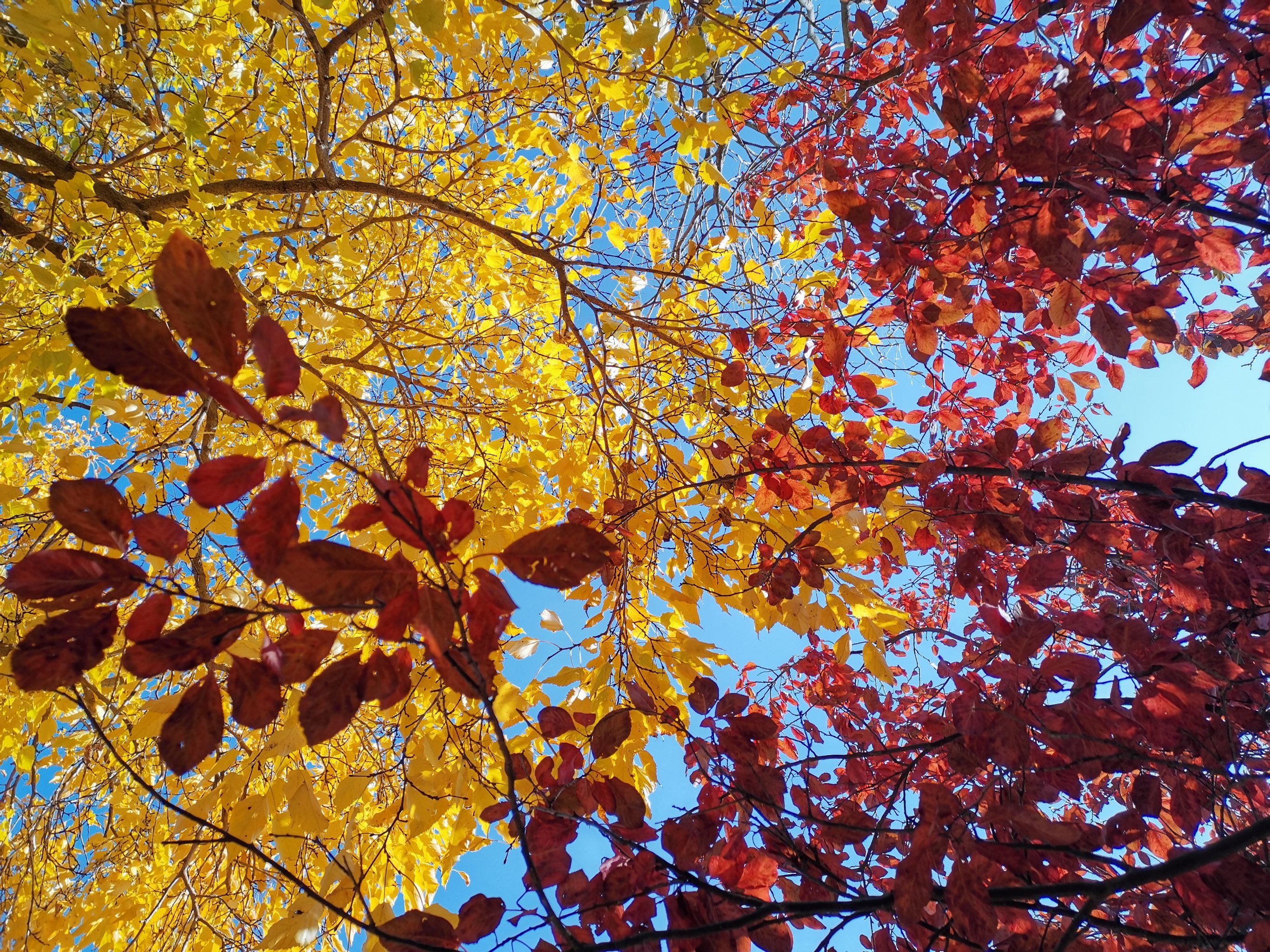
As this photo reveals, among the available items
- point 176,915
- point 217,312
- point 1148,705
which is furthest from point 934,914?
point 176,915

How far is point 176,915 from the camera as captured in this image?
7.25 feet

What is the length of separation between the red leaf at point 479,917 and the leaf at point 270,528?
73 centimetres

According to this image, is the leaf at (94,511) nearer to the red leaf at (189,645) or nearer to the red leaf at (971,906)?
the red leaf at (189,645)

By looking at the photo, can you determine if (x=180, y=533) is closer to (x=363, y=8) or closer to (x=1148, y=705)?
(x=1148, y=705)

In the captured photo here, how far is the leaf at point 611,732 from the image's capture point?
1138 millimetres

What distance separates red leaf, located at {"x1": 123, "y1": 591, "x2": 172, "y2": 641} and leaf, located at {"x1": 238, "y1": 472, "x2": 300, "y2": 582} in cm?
17

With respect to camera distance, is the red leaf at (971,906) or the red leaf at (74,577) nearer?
the red leaf at (74,577)

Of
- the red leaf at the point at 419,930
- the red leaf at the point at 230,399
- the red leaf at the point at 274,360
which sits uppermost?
the red leaf at the point at 274,360

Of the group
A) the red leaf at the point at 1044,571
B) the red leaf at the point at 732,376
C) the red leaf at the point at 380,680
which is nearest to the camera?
the red leaf at the point at 380,680

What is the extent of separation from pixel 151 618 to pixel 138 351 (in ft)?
1.01

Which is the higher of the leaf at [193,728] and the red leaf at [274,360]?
the red leaf at [274,360]

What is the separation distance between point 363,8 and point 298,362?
7.21 ft

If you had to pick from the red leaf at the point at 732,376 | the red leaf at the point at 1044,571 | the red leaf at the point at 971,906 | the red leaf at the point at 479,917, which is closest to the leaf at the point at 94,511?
the red leaf at the point at 479,917

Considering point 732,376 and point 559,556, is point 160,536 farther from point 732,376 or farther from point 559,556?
point 732,376
